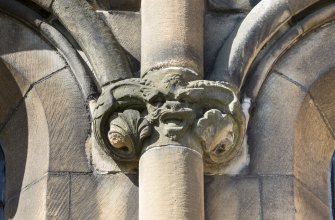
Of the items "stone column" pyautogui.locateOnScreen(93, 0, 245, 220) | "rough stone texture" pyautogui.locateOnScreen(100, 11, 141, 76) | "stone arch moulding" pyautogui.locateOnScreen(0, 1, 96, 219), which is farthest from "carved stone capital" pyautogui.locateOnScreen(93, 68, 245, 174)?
"rough stone texture" pyautogui.locateOnScreen(100, 11, 141, 76)

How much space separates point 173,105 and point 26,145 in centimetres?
102

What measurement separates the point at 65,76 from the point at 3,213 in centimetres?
87

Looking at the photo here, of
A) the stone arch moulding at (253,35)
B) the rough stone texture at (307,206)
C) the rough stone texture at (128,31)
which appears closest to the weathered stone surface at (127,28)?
the rough stone texture at (128,31)

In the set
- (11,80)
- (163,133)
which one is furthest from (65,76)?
(163,133)

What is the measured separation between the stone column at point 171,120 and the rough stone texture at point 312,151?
41 cm

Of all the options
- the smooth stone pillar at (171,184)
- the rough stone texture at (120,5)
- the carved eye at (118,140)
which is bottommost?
the smooth stone pillar at (171,184)

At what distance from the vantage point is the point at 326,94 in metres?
7.95

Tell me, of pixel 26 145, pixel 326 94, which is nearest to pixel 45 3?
pixel 26 145

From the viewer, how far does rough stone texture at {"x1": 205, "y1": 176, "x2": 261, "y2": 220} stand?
7.33 metres

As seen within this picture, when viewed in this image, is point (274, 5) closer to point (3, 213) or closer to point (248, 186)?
point (248, 186)

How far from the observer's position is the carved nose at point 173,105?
7.24 m

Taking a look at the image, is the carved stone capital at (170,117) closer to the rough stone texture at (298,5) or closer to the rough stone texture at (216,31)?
the rough stone texture at (216,31)

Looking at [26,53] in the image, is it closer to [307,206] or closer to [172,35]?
[172,35]

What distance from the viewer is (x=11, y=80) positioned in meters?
7.89
